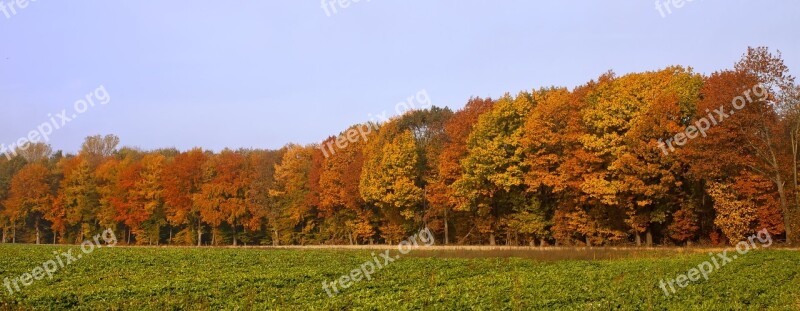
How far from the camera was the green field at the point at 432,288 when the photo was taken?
1466cm

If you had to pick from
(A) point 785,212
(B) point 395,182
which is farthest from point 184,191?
(A) point 785,212

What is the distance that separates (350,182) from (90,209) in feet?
136

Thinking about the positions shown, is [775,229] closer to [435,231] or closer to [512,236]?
[512,236]

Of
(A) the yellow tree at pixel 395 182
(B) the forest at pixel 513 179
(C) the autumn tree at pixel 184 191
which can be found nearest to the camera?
(B) the forest at pixel 513 179

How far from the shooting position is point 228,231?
75.4 meters

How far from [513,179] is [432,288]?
27193 millimetres

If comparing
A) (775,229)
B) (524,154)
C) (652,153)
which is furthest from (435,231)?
(775,229)

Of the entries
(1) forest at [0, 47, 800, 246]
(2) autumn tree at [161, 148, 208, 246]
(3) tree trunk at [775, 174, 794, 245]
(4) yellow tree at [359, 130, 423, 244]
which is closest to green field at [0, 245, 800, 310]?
(3) tree trunk at [775, 174, 794, 245]

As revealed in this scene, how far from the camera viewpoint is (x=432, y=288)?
1825 cm

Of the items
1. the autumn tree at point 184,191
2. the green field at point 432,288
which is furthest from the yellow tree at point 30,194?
the green field at point 432,288

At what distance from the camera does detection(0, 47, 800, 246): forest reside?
3462cm

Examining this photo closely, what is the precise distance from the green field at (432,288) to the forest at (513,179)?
37.2 ft

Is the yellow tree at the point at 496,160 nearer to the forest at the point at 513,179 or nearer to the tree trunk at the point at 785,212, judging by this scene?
the forest at the point at 513,179

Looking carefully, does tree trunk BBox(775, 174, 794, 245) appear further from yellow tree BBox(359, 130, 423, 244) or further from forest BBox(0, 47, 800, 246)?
yellow tree BBox(359, 130, 423, 244)
